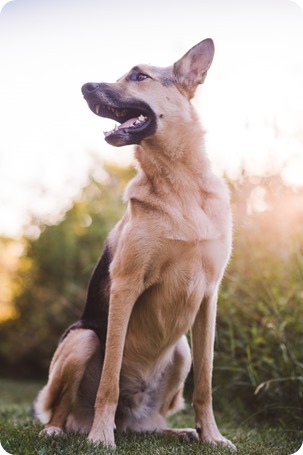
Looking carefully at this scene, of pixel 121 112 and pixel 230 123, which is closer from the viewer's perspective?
pixel 121 112

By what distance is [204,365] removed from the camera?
3.15 m

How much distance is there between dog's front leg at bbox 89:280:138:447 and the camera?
289cm

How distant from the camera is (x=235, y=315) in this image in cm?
454

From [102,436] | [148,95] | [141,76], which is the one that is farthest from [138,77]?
[102,436]

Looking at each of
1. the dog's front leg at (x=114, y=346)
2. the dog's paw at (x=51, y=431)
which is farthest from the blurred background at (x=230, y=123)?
the dog's paw at (x=51, y=431)

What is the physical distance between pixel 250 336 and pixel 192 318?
148 cm

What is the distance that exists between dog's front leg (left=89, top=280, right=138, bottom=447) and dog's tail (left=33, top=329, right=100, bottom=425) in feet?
0.86

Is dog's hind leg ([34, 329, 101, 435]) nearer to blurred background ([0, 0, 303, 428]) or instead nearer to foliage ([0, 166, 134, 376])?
blurred background ([0, 0, 303, 428])

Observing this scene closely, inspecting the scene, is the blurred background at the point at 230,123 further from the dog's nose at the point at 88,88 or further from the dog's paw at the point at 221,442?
the dog's paw at the point at 221,442

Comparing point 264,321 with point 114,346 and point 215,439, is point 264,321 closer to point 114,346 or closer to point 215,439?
point 215,439

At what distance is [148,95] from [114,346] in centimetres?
134

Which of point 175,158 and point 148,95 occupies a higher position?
point 148,95

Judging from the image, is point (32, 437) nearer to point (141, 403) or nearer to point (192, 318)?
point (141, 403)

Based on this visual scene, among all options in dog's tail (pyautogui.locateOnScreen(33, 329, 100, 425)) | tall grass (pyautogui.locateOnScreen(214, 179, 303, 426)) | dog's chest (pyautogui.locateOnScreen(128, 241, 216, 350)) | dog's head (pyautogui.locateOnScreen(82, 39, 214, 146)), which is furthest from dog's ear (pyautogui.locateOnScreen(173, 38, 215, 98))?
dog's tail (pyautogui.locateOnScreen(33, 329, 100, 425))
